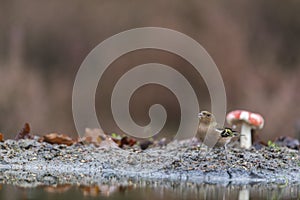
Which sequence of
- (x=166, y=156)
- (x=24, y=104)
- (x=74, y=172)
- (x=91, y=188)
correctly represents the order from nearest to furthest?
(x=91, y=188), (x=74, y=172), (x=166, y=156), (x=24, y=104)

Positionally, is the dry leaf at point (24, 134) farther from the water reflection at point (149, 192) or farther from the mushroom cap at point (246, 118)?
the water reflection at point (149, 192)

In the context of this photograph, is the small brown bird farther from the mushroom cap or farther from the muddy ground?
the mushroom cap

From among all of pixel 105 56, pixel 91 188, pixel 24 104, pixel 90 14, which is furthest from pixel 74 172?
pixel 90 14

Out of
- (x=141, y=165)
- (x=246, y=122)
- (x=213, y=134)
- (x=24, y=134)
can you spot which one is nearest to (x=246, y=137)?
(x=246, y=122)

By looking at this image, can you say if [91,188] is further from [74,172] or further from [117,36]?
[117,36]

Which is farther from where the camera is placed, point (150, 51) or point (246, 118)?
point (150, 51)

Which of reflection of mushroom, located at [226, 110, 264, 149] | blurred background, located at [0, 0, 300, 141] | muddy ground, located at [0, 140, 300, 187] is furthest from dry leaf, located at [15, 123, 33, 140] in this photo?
blurred background, located at [0, 0, 300, 141]

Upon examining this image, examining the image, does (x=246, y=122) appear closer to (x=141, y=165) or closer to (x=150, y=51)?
(x=141, y=165)
